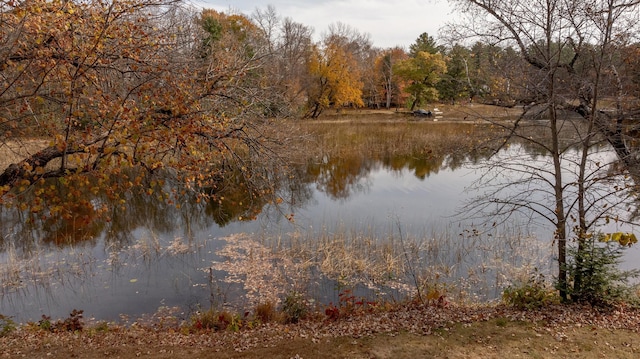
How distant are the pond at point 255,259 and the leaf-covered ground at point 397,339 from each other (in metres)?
1.63

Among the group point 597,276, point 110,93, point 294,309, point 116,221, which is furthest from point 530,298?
point 116,221

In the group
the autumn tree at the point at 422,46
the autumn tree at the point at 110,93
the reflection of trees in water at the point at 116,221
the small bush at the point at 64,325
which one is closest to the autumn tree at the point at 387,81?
the autumn tree at the point at 422,46

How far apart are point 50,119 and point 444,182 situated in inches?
585

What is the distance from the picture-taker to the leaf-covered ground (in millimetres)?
5059

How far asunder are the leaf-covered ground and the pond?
163 centimetres

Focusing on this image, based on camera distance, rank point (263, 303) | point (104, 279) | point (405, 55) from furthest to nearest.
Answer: point (405, 55) < point (104, 279) < point (263, 303)

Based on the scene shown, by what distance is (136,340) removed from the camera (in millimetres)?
5871

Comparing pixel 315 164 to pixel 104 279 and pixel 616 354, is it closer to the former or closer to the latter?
pixel 104 279

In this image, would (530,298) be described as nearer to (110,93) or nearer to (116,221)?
(110,93)

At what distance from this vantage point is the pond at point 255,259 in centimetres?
825

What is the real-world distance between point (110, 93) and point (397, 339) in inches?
191

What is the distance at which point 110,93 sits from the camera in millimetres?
5223

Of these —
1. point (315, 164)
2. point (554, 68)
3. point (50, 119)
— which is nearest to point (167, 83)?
point (50, 119)

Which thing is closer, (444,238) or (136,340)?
(136,340)
